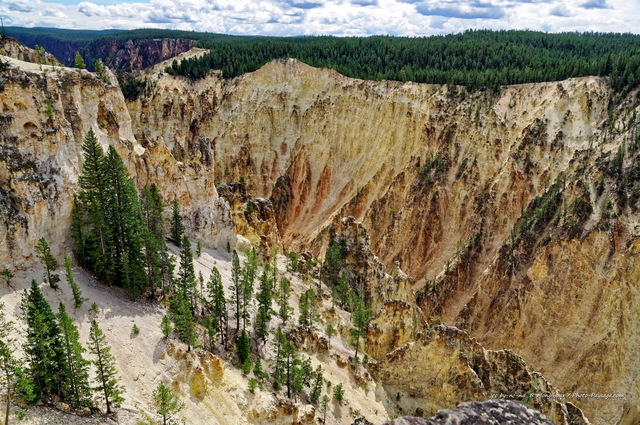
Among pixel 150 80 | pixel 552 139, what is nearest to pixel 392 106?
pixel 552 139

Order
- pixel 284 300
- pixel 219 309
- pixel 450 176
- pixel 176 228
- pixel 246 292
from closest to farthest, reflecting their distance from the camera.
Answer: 1. pixel 219 309
2. pixel 246 292
3. pixel 284 300
4. pixel 176 228
5. pixel 450 176

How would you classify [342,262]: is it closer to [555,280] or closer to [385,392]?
[385,392]

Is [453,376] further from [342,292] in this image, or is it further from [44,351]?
[44,351]

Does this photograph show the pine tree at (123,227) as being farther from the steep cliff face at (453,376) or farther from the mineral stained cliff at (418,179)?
the steep cliff face at (453,376)

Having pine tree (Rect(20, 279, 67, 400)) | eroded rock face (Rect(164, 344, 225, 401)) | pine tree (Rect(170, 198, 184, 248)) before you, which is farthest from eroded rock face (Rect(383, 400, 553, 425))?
pine tree (Rect(170, 198, 184, 248))

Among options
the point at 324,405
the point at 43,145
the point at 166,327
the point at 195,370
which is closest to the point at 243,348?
the point at 195,370

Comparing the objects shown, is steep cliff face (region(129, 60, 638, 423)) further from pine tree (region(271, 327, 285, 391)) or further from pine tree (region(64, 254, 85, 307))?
pine tree (region(271, 327, 285, 391))

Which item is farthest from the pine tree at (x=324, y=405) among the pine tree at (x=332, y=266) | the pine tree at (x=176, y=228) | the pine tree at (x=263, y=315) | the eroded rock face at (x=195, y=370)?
the pine tree at (x=176, y=228)
